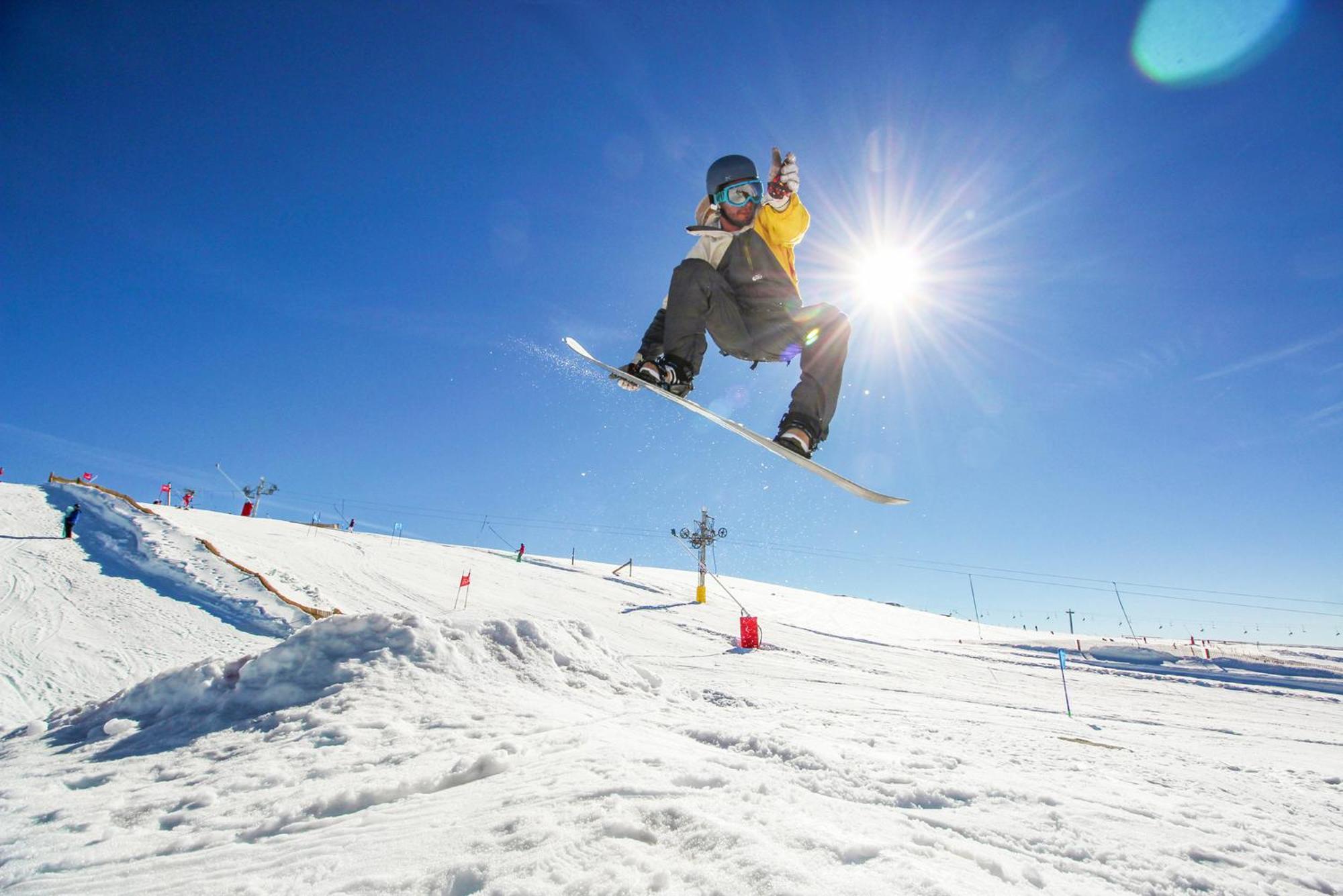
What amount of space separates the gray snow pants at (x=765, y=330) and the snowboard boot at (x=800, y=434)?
35 millimetres

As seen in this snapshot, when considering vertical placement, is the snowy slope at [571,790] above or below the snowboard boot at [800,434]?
below

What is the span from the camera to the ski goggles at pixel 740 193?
4.39 meters

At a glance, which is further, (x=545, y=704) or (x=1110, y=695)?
(x=1110, y=695)

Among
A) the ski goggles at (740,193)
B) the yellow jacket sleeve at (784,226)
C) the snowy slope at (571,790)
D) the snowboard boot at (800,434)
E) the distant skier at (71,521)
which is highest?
the ski goggles at (740,193)

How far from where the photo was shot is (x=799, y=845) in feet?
5.37

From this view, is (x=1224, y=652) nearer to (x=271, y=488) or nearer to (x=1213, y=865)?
(x=1213, y=865)

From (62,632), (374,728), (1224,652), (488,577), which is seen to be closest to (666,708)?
Answer: (374,728)

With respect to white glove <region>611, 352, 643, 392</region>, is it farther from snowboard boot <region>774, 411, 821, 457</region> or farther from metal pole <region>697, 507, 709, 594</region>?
metal pole <region>697, 507, 709, 594</region>

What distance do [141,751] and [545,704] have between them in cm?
214

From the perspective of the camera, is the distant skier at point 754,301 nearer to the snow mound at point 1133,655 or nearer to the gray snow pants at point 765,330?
the gray snow pants at point 765,330

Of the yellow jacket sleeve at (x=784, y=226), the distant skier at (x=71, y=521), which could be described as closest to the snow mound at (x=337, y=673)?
the yellow jacket sleeve at (x=784, y=226)

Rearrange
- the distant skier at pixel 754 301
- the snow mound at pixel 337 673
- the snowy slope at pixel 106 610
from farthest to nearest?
the snowy slope at pixel 106 610, the distant skier at pixel 754 301, the snow mound at pixel 337 673

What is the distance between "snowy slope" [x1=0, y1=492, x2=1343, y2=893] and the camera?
1.63 metres

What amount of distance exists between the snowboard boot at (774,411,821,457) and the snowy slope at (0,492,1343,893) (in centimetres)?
186
